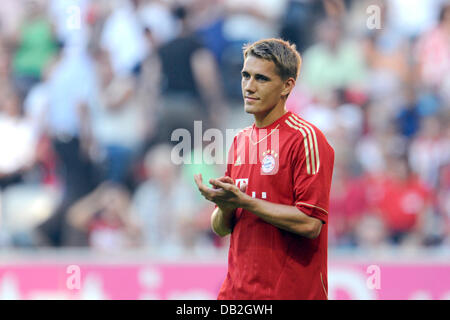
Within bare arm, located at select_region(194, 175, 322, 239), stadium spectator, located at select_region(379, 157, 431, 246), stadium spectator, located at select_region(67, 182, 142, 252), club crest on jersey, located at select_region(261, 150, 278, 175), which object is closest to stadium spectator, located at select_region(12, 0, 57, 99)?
stadium spectator, located at select_region(67, 182, 142, 252)

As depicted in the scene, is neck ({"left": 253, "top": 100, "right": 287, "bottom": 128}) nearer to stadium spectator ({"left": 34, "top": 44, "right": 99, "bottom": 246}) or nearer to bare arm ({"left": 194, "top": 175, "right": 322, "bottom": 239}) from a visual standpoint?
bare arm ({"left": 194, "top": 175, "right": 322, "bottom": 239})

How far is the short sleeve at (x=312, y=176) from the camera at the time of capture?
136 inches

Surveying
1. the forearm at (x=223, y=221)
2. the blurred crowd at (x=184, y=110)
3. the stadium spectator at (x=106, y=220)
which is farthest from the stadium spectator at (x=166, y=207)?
the forearm at (x=223, y=221)

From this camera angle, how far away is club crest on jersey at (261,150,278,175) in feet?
11.7

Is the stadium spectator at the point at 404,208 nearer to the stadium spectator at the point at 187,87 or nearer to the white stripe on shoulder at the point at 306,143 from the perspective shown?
the stadium spectator at the point at 187,87

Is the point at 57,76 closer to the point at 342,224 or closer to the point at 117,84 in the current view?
the point at 117,84

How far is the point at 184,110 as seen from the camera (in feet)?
27.9

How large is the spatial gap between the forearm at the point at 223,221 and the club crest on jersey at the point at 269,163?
1.04ft

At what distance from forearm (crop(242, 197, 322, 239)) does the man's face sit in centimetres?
54

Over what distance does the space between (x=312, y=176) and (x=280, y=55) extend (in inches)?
26.6

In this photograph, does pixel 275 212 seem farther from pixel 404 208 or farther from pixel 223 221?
pixel 404 208

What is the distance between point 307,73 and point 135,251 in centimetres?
334

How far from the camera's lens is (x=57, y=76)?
29.3 ft

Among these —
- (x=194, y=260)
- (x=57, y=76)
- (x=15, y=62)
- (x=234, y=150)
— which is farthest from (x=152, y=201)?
(x=234, y=150)
